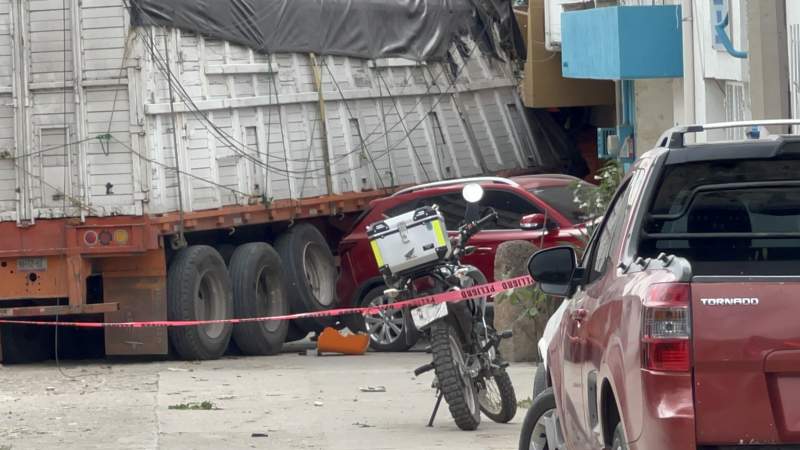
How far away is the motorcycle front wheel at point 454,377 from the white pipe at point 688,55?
21.8 feet

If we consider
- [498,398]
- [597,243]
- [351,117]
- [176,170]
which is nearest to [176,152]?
[176,170]

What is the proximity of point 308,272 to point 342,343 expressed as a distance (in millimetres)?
2512

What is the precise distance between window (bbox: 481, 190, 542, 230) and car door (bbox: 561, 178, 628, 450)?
10840mm

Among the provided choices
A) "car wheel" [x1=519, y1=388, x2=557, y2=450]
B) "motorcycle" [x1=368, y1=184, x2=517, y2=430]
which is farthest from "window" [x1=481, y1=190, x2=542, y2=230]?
"car wheel" [x1=519, y1=388, x2=557, y2=450]

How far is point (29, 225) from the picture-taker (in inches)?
671

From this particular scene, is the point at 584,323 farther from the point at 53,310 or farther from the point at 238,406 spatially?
the point at 53,310

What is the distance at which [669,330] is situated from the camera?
511 cm

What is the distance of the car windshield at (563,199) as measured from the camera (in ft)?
58.1

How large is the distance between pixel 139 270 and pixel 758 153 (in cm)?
1185

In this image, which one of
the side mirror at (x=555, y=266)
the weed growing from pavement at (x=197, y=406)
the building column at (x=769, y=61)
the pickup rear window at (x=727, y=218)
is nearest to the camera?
the pickup rear window at (x=727, y=218)

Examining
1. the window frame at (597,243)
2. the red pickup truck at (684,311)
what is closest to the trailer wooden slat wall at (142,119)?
the red pickup truck at (684,311)

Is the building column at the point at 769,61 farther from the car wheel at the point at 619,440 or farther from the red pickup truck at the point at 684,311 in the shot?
the car wheel at the point at 619,440

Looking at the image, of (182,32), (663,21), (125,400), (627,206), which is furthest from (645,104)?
(627,206)

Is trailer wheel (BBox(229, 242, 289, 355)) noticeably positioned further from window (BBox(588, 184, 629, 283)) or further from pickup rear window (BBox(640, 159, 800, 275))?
pickup rear window (BBox(640, 159, 800, 275))
